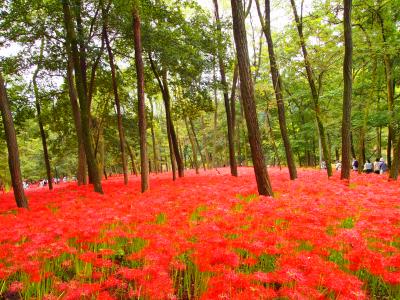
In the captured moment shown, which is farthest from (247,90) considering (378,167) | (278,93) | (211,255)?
(378,167)

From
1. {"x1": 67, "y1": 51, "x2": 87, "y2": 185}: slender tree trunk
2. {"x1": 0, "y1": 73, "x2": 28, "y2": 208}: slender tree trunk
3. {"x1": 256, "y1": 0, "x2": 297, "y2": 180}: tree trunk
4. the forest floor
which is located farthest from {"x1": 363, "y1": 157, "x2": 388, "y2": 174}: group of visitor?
{"x1": 0, "y1": 73, "x2": 28, "y2": 208}: slender tree trunk

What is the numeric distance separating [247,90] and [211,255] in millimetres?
6303

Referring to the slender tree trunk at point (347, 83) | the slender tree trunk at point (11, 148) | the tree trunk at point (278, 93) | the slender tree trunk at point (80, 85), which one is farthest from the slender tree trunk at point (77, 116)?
the slender tree trunk at point (347, 83)

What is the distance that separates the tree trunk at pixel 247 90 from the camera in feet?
31.9

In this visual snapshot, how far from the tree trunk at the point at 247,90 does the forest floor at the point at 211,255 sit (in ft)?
6.65

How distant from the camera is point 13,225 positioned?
7207 mm

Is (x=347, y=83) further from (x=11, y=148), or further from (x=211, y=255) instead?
(x=11, y=148)

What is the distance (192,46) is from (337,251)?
13.2 meters

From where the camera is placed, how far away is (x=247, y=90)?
9.84 metres

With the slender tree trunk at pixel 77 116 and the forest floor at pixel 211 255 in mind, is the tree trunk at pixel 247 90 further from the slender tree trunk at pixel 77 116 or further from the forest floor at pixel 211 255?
the slender tree trunk at pixel 77 116

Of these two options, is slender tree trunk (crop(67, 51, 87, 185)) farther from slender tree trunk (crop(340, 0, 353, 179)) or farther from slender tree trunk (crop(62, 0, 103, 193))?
slender tree trunk (crop(340, 0, 353, 179))

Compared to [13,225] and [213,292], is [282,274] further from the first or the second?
[13,225]

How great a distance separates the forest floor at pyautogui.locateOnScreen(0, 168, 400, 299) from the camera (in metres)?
3.92

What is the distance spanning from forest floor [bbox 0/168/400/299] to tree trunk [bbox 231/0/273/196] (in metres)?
2.03
